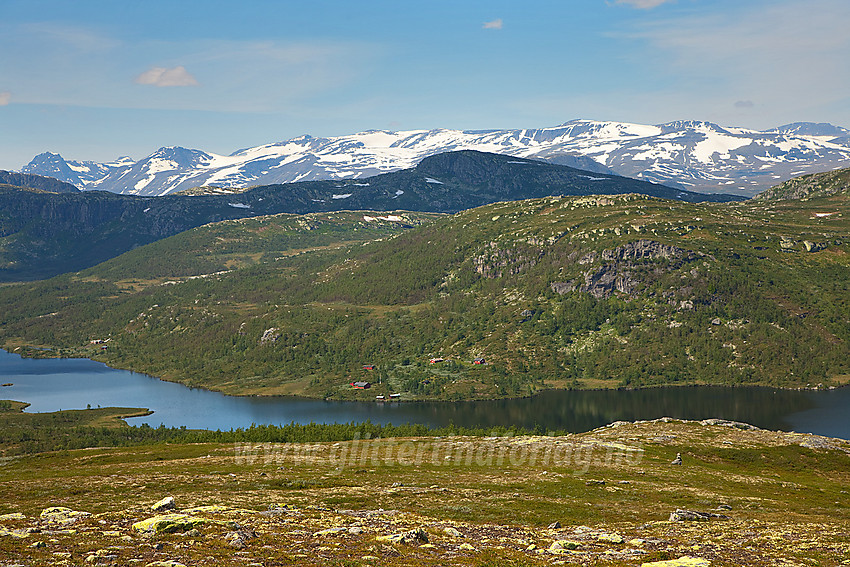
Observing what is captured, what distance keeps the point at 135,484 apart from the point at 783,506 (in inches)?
3349

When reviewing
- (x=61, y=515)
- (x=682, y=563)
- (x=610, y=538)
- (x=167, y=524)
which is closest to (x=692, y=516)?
(x=610, y=538)

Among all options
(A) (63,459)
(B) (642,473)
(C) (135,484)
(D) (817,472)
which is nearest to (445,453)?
(B) (642,473)

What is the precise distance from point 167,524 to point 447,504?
3247 centimetres

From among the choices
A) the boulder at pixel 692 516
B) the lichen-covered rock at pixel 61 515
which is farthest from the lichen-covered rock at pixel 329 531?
the boulder at pixel 692 516

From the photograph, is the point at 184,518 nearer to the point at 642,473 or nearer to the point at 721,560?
the point at 721,560

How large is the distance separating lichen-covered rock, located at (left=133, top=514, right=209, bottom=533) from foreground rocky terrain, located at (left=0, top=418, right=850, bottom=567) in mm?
187

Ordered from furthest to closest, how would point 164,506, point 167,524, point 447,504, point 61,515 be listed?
point 447,504, point 164,506, point 61,515, point 167,524

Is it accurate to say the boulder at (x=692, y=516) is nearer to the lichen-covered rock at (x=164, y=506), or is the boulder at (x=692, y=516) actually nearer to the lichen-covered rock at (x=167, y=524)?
the lichen-covered rock at (x=167, y=524)

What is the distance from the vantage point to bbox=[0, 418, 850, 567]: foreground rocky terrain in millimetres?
56812

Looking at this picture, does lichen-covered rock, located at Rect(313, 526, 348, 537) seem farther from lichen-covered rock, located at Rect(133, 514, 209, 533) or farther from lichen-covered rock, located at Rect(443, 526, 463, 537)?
lichen-covered rock, located at Rect(133, 514, 209, 533)

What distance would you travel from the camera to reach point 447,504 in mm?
82188

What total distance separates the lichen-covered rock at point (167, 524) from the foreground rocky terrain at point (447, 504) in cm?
19

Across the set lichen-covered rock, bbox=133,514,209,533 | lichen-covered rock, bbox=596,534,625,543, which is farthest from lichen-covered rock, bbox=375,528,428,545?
lichen-covered rock, bbox=133,514,209,533

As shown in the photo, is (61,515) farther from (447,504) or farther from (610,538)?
(610,538)
